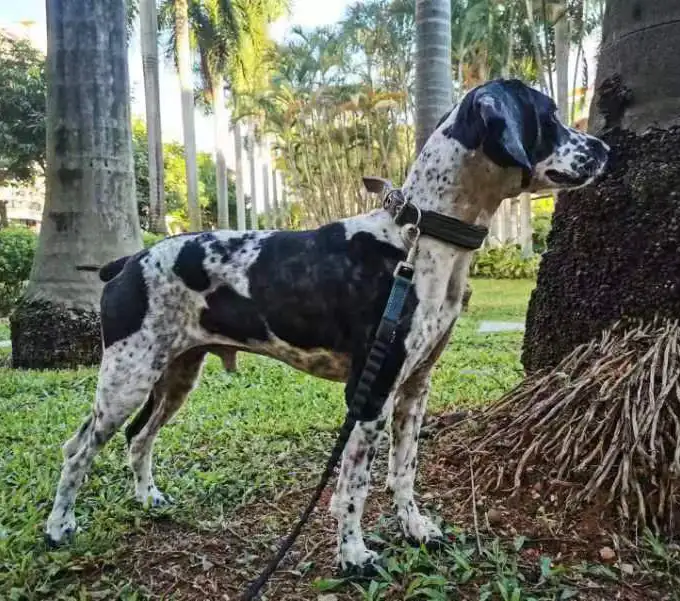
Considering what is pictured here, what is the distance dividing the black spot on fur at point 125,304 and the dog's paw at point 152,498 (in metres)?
Answer: 0.89

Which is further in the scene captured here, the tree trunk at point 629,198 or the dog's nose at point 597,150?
the tree trunk at point 629,198

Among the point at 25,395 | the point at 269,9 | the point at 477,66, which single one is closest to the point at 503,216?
the point at 477,66

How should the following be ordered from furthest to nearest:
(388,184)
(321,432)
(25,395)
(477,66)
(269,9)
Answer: (477,66) < (269,9) < (25,395) < (321,432) < (388,184)

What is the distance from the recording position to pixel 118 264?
3.28 m

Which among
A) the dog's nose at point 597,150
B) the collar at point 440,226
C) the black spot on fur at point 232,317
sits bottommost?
the black spot on fur at point 232,317

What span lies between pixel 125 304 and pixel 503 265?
22368mm

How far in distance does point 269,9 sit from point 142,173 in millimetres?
10089

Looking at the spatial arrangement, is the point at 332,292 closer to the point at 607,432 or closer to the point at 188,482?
the point at 607,432

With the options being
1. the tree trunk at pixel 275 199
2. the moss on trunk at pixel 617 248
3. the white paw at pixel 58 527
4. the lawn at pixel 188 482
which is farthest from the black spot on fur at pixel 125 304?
the tree trunk at pixel 275 199

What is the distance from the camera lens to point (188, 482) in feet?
12.5

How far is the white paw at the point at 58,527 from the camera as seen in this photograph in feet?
10.1

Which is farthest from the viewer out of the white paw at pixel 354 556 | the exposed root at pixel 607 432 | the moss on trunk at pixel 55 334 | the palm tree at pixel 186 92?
the palm tree at pixel 186 92

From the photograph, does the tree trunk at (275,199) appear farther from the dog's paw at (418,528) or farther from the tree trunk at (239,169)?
the dog's paw at (418,528)

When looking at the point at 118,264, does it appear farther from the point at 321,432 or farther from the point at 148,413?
the point at 321,432
